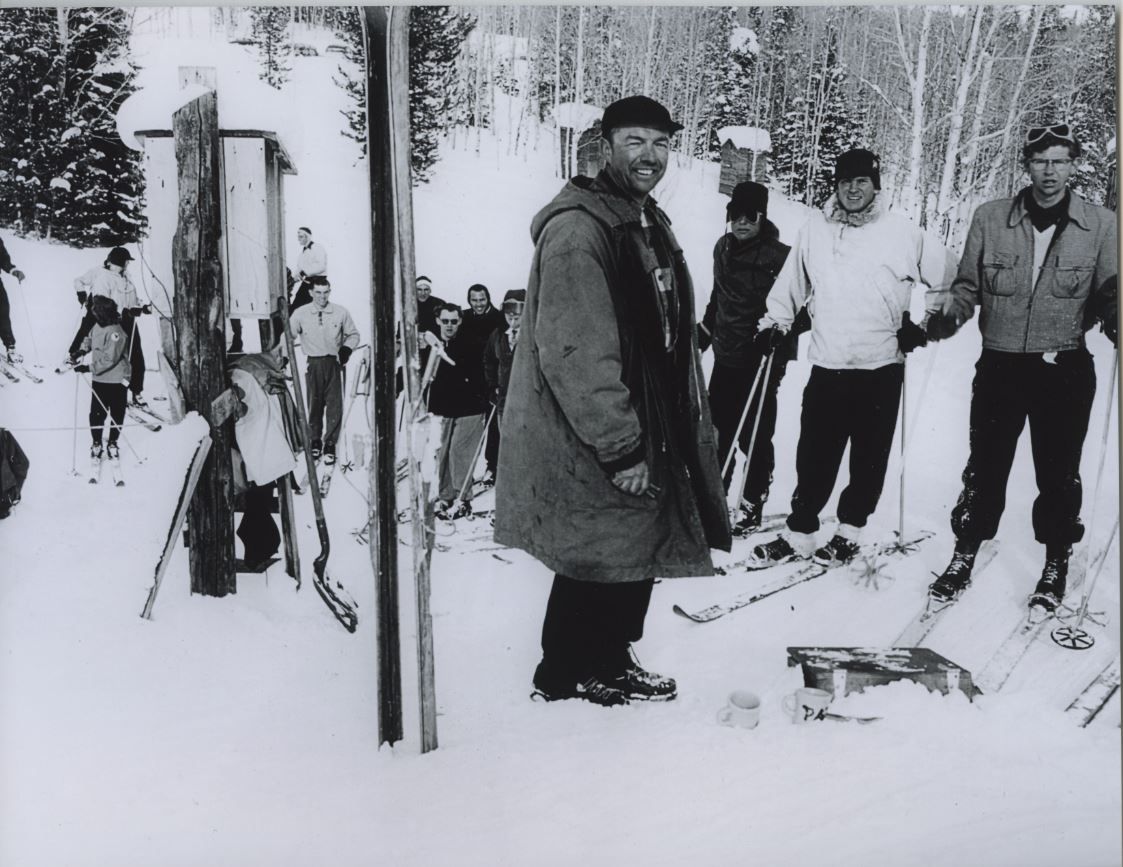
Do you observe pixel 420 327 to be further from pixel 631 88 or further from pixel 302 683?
pixel 302 683

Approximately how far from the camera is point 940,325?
2217mm

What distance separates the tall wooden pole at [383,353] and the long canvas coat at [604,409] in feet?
0.83

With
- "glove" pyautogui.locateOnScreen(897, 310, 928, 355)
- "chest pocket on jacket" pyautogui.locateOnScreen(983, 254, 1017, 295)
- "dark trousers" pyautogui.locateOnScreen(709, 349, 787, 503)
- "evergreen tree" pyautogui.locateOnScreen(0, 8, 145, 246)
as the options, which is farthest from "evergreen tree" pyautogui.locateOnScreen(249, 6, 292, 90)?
"chest pocket on jacket" pyautogui.locateOnScreen(983, 254, 1017, 295)

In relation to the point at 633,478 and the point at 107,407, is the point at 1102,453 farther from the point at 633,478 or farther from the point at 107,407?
the point at 107,407

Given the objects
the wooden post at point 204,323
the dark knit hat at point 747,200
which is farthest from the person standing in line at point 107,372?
the dark knit hat at point 747,200

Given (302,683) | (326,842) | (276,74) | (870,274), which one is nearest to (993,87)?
(870,274)

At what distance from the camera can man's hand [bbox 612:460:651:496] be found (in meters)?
1.80

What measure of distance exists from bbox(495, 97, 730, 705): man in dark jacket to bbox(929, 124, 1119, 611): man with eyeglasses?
29.1 inches

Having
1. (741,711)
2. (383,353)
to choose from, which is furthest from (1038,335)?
(383,353)

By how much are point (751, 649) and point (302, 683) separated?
1.10 meters

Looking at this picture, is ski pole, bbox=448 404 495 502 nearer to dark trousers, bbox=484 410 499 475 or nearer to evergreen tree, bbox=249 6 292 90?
dark trousers, bbox=484 410 499 475

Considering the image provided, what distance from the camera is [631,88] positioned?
2178 mm

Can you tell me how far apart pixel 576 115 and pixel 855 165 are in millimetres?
686

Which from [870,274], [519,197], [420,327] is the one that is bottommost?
[420,327]
